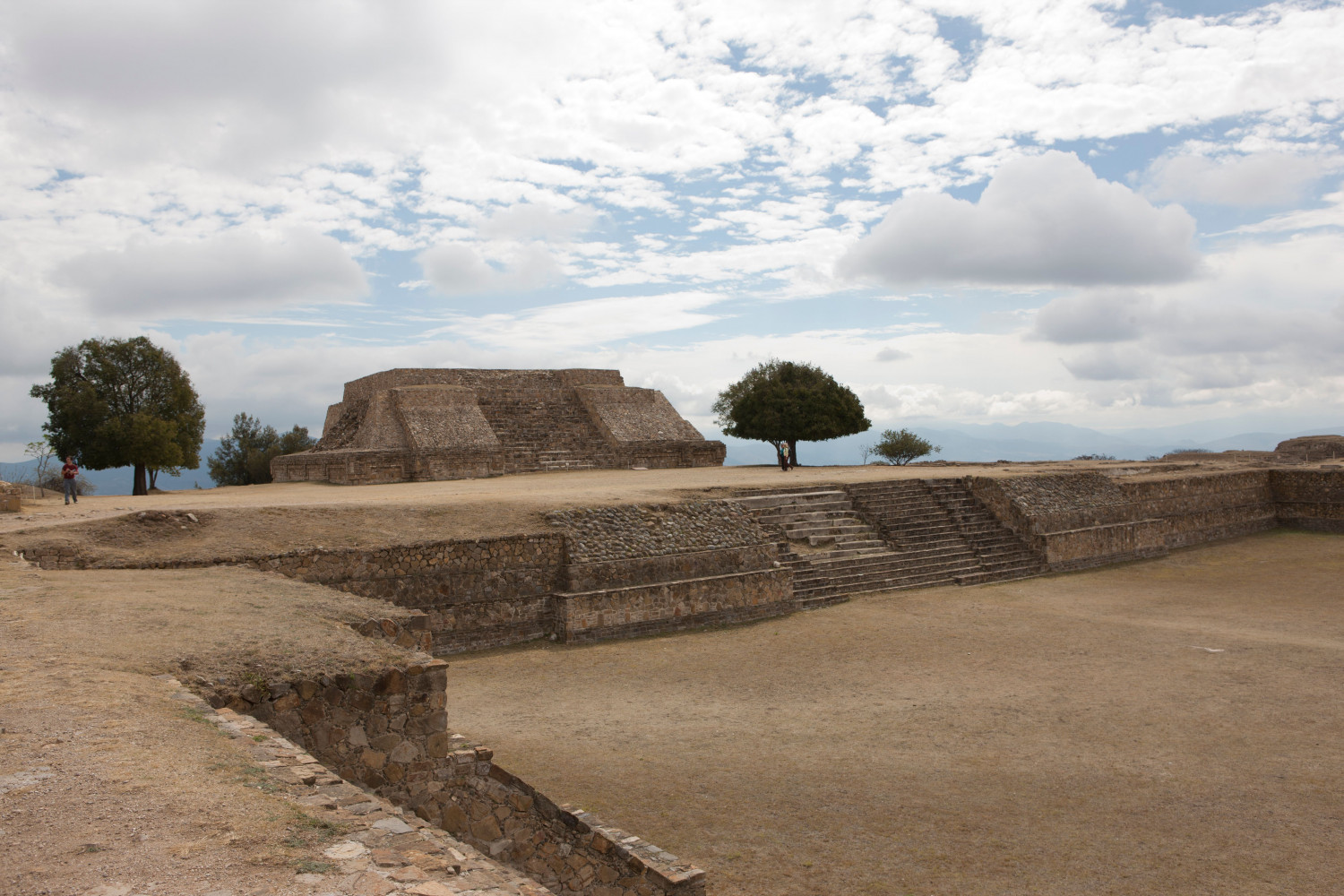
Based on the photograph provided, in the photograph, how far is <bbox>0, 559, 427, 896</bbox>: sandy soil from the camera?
113 inches

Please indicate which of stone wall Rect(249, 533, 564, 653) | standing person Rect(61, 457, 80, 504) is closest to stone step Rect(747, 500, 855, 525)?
stone wall Rect(249, 533, 564, 653)

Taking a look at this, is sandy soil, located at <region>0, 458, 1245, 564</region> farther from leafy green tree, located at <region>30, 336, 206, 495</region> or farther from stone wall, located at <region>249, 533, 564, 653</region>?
leafy green tree, located at <region>30, 336, 206, 495</region>

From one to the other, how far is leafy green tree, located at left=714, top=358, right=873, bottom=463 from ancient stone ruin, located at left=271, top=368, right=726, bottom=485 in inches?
98.8

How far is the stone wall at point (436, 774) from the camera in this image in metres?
5.17

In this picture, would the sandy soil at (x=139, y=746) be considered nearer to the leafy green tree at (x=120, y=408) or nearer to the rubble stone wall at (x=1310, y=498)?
the leafy green tree at (x=120, y=408)

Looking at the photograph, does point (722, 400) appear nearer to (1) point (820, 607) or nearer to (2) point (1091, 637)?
(1) point (820, 607)

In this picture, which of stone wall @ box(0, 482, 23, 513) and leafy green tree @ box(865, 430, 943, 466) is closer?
stone wall @ box(0, 482, 23, 513)

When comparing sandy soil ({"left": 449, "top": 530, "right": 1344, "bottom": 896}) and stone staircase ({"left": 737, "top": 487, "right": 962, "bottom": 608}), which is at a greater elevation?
stone staircase ({"left": 737, "top": 487, "right": 962, "bottom": 608})

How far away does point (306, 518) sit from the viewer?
11.4m

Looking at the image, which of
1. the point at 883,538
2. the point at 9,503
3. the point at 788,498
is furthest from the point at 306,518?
the point at 883,538

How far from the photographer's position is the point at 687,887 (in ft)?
15.8

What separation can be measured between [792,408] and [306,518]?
1893 centimetres

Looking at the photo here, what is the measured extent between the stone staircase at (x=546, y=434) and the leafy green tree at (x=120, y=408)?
28.0 feet

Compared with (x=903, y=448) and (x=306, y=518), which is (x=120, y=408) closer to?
(x=306, y=518)
